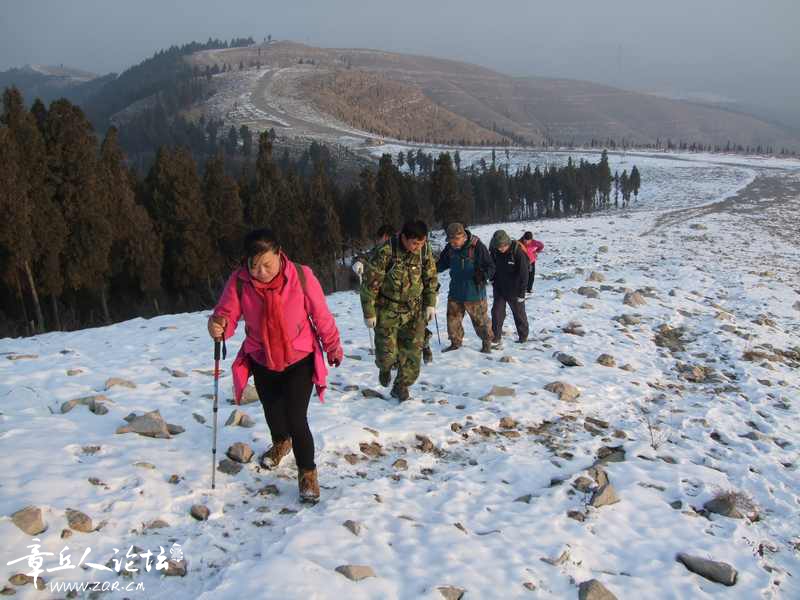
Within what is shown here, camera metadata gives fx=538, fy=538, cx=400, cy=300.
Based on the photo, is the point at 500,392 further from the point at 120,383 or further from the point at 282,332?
the point at 120,383

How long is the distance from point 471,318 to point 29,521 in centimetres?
719

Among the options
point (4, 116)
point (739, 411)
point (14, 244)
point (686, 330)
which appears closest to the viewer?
point (739, 411)

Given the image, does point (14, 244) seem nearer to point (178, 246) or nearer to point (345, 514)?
point (178, 246)

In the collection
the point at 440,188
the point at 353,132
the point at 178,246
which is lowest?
the point at 178,246

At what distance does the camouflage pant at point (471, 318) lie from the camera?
9.70 m

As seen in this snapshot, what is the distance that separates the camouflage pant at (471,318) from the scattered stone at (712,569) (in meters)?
5.55

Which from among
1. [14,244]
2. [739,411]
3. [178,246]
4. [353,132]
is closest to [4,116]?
[14,244]

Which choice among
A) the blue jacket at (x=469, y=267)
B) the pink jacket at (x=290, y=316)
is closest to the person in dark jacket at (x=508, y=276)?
the blue jacket at (x=469, y=267)

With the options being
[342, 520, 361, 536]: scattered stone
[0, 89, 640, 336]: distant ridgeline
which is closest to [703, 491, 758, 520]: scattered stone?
[342, 520, 361, 536]: scattered stone

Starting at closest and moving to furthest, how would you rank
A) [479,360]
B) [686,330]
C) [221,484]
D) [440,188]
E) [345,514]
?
1. [345,514]
2. [221,484]
3. [479,360]
4. [686,330]
5. [440,188]

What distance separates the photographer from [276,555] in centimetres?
406

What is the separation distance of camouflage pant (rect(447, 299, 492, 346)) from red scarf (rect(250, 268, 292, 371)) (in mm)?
5466

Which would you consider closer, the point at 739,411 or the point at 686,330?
the point at 739,411

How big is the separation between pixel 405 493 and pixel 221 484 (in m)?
1.77
